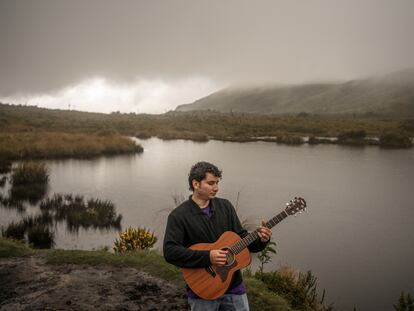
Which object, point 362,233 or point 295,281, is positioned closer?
point 295,281

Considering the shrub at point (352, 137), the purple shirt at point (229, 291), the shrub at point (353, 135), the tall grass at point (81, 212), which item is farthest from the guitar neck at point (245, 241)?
the shrub at point (353, 135)

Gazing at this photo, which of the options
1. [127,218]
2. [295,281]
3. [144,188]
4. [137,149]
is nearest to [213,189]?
[295,281]

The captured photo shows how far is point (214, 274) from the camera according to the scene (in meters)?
3.69

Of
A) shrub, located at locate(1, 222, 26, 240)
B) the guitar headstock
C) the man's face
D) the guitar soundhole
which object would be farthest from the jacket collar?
shrub, located at locate(1, 222, 26, 240)

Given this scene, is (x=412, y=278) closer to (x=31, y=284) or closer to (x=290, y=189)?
(x=31, y=284)

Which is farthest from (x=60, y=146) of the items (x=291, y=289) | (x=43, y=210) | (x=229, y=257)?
(x=229, y=257)

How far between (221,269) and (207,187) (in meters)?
0.79

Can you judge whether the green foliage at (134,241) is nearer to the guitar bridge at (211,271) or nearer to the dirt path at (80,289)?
the dirt path at (80,289)

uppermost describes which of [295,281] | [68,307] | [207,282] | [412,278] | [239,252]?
[239,252]

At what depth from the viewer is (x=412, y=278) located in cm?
1139

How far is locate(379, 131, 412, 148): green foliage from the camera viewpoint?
4281cm

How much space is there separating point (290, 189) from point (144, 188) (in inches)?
339

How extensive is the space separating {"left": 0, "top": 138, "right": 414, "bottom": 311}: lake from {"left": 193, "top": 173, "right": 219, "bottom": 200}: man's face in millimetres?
7329

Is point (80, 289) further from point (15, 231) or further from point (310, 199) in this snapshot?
point (310, 199)
